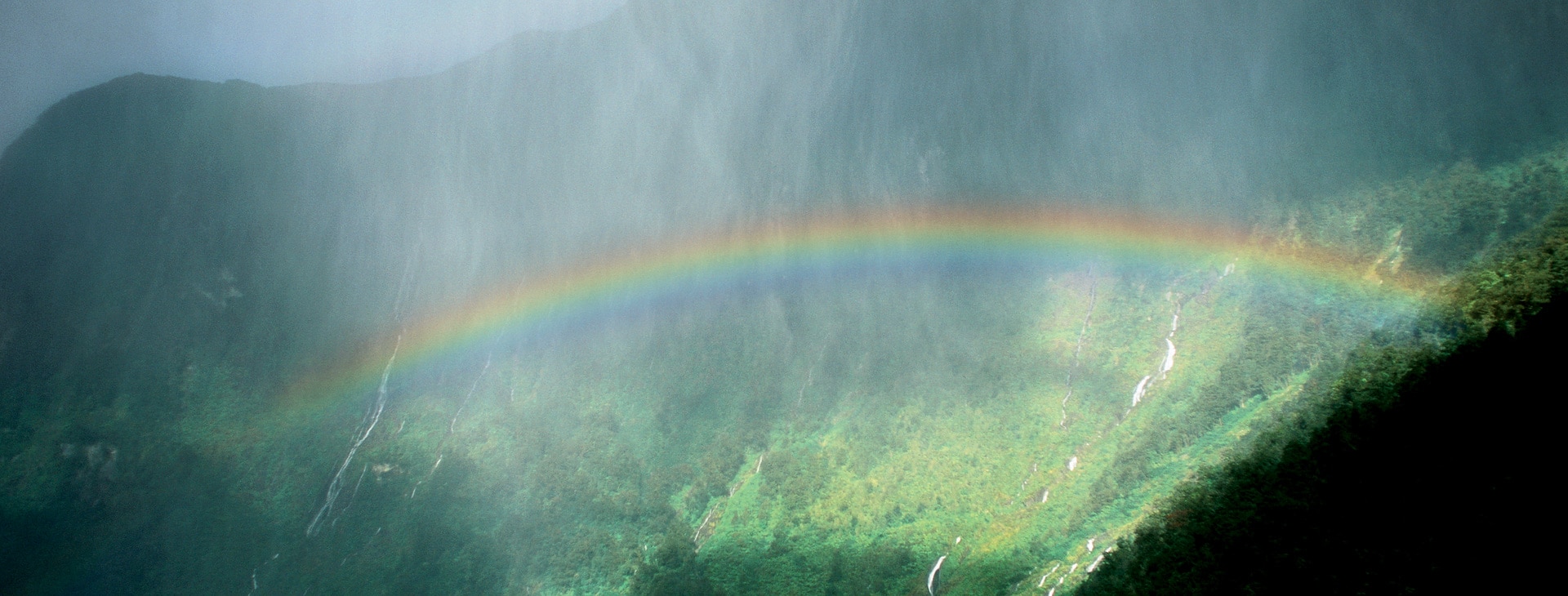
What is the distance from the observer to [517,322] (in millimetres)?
37438

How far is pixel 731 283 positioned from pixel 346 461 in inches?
764

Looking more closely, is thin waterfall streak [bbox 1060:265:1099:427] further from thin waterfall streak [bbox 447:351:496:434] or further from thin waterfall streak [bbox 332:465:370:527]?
thin waterfall streak [bbox 332:465:370:527]

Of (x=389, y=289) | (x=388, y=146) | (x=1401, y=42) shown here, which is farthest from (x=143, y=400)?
(x=1401, y=42)

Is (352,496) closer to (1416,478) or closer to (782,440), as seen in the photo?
(782,440)

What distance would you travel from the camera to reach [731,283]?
123 ft

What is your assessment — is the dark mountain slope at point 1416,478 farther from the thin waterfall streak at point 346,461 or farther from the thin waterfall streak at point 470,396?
the thin waterfall streak at point 346,461

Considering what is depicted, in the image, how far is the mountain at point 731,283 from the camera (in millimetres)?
25078

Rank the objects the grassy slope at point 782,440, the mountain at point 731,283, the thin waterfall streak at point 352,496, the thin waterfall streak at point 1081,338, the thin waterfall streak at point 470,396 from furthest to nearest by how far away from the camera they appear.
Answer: the thin waterfall streak at point 470,396 → the thin waterfall streak at point 352,496 → the thin waterfall streak at point 1081,338 → the mountain at point 731,283 → the grassy slope at point 782,440

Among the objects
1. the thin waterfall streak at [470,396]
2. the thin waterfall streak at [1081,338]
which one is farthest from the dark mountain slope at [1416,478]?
the thin waterfall streak at [470,396]

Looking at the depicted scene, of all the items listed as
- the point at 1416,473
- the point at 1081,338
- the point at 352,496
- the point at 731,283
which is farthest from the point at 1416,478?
the point at 352,496

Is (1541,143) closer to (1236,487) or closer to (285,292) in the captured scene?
(1236,487)

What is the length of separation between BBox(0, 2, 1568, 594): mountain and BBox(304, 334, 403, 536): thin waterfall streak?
21 centimetres

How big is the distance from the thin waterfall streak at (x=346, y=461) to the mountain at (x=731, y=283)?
0.21 metres

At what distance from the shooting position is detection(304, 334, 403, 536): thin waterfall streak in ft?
107
